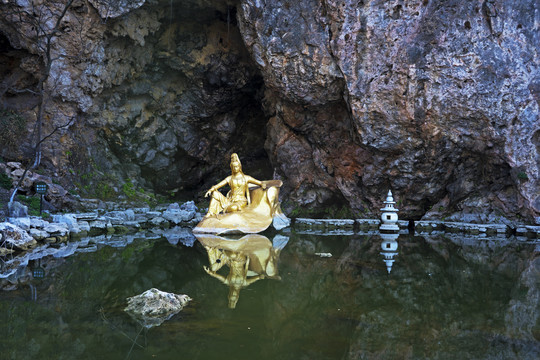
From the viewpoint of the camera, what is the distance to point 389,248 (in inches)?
379

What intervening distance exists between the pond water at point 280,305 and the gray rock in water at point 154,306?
0.11 metres

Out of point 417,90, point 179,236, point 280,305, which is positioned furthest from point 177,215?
point 280,305

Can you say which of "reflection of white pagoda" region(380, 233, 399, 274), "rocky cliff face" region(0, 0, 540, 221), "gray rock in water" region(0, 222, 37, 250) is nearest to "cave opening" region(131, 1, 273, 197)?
"rocky cliff face" region(0, 0, 540, 221)

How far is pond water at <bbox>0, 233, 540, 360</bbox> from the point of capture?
147 inches

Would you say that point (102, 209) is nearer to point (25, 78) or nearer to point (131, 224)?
point (131, 224)

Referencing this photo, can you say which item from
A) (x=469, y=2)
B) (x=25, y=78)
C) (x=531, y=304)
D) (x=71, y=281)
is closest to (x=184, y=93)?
(x=25, y=78)

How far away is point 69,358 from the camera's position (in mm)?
3467

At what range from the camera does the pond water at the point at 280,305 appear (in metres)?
3.73

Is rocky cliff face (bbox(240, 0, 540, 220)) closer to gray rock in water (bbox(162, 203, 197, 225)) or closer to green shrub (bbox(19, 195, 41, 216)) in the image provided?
gray rock in water (bbox(162, 203, 197, 225))

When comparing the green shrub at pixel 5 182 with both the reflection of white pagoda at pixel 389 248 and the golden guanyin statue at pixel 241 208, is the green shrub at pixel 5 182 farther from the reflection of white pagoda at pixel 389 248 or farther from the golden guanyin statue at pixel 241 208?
the reflection of white pagoda at pixel 389 248

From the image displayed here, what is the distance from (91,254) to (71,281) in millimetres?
2334

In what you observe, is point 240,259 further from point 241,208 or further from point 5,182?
point 5,182

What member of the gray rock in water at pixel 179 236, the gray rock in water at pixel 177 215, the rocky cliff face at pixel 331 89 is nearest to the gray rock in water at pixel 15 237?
→ the gray rock in water at pixel 179 236

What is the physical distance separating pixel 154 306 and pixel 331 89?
11.3 meters
